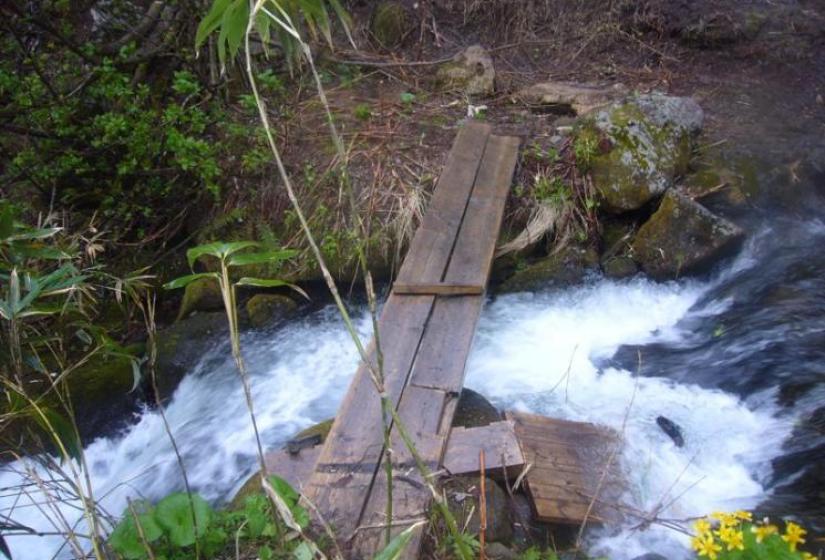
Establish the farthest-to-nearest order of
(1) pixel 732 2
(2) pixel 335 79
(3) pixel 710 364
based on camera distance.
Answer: (1) pixel 732 2 → (2) pixel 335 79 → (3) pixel 710 364

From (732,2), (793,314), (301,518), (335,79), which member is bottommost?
(793,314)

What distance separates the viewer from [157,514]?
7.41 ft

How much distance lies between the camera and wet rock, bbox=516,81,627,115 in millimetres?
5992

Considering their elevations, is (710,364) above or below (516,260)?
below

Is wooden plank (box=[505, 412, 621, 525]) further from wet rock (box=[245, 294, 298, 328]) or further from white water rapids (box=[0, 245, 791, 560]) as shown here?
wet rock (box=[245, 294, 298, 328])

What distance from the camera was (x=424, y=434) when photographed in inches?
115

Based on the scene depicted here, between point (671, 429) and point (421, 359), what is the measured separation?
1.38 m

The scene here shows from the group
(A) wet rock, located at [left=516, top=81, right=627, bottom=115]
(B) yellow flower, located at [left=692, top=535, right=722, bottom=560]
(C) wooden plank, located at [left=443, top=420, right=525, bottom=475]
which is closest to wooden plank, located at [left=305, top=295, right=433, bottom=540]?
(C) wooden plank, located at [left=443, top=420, right=525, bottom=475]

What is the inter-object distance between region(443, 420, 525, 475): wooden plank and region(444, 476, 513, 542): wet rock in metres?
0.05

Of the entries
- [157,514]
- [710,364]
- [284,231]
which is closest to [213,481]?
[157,514]

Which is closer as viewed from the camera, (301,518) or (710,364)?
(301,518)

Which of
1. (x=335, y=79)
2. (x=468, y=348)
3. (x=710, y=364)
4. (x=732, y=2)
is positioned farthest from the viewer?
(x=732, y=2)

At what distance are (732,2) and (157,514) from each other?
7.44 metres

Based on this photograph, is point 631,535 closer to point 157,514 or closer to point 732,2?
point 157,514
